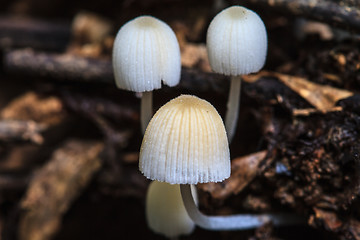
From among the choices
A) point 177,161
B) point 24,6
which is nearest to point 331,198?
point 177,161

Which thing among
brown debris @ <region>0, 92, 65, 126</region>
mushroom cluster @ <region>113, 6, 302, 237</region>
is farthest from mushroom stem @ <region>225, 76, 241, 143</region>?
brown debris @ <region>0, 92, 65, 126</region>

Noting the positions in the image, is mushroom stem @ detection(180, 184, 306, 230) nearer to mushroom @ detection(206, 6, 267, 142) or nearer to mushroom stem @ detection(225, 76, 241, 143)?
mushroom stem @ detection(225, 76, 241, 143)

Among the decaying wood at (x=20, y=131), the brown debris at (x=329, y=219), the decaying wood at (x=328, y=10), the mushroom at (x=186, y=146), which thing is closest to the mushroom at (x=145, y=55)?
the mushroom at (x=186, y=146)

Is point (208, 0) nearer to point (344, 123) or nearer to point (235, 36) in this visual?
point (235, 36)

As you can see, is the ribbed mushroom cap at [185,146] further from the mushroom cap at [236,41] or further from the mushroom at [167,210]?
the mushroom at [167,210]

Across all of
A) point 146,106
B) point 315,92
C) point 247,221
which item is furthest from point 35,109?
point 315,92

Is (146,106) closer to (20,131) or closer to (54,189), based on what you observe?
(54,189)
